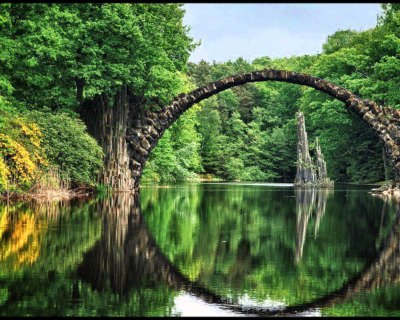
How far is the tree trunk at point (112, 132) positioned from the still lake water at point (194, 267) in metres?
14.1

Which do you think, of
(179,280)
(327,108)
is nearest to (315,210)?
(179,280)

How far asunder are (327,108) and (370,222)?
35.8 meters

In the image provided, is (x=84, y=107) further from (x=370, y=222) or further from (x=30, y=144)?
(x=370, y=222)

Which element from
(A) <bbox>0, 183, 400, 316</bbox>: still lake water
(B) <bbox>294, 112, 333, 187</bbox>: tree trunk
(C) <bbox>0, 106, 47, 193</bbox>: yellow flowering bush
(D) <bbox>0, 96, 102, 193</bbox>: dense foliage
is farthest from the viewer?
(B) <bbox>294, 112, 333, 187</bbox>: tree trunk

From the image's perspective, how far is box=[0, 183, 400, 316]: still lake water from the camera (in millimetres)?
6086

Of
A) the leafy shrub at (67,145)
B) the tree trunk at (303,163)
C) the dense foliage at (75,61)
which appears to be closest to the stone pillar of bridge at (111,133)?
the dense foliage at (75,61)

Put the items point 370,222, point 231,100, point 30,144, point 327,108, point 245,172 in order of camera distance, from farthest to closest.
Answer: point 231,100 < point 245,172 < point 327,108 < point 30,144 < point 370,222

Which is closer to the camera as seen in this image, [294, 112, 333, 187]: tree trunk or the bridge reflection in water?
the bridge reflection in water

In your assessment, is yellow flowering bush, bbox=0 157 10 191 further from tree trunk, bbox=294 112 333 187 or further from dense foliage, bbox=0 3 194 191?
tree trunk, bbox=294 112 333 187

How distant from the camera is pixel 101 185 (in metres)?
29.2

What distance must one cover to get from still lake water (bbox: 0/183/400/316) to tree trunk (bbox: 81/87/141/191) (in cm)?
1409

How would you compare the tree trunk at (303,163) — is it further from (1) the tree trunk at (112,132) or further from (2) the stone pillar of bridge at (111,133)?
(2) the stone pillar of bridge at (111,133)

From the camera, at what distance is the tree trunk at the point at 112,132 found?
96.3 ft

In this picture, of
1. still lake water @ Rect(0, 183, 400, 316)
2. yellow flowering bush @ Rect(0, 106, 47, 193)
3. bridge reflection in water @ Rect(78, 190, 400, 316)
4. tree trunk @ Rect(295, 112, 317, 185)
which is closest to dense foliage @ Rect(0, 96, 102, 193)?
yellow flowering bush @ Rect(0, 106, 47, 193)
